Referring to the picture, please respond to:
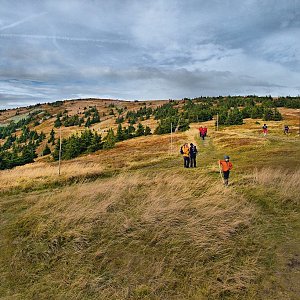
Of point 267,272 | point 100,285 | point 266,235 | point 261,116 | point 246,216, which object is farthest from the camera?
point 261,116

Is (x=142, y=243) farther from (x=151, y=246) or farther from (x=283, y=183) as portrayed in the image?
(x=283, y=183)

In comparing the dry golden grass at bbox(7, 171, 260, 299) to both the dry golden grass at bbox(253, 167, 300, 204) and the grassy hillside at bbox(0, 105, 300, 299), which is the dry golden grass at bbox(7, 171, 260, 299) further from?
the dry golden grass at bbox(253, 167, 300, 204)

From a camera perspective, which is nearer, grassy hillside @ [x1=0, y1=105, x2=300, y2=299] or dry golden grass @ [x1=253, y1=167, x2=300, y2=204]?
grassy hillside @ [x1=0, y1=105, x2=300, y2=299]

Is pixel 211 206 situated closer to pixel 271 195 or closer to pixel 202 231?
pixel 202 231

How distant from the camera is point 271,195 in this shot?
10312mm

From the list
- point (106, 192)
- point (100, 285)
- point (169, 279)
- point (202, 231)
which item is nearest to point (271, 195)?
point (202, 231)

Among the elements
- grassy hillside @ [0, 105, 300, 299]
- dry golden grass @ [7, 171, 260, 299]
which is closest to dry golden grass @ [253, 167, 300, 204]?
grassy hillside @ [0, 105, 300, 299]

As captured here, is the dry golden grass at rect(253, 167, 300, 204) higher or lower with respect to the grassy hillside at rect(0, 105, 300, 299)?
higher

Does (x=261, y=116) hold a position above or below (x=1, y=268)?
above

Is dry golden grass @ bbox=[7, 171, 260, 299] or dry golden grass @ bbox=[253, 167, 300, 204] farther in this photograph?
dry golden grass @ bbox=[253, 167, 300, 204]

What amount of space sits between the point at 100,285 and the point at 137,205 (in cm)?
340

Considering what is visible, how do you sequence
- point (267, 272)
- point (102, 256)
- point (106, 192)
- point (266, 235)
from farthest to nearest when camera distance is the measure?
1. point (106, 192)
2. point (266, 235)
3. point (102, 256)
4. point (267, 272)

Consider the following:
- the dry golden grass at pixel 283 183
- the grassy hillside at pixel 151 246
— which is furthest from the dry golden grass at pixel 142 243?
the dry golden grass at pixel 283 183

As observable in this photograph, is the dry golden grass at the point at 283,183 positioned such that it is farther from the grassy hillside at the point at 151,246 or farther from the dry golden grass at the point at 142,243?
the dry golden grass at the point at 142,243
